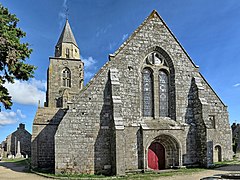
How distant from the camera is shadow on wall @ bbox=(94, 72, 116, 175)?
13688 millimetres

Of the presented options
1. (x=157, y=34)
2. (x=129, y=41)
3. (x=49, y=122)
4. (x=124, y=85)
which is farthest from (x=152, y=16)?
(x=49, y=122)

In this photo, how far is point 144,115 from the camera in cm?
1533

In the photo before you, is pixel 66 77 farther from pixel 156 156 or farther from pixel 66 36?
pixel 156 156

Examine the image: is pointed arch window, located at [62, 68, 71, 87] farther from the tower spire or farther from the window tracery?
the window tracery

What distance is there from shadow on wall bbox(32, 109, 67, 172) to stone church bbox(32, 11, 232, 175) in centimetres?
521

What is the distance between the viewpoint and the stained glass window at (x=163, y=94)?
1594cm

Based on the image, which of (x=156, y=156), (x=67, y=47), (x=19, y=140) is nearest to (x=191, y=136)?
(x=156, y=156)

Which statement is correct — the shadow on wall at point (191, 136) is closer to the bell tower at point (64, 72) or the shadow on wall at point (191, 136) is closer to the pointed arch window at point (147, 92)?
the pointed arch window at point (147, 92)

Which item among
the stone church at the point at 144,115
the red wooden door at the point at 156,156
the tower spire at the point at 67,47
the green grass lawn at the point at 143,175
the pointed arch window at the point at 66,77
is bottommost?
the green grass lawn at the point at 143,175

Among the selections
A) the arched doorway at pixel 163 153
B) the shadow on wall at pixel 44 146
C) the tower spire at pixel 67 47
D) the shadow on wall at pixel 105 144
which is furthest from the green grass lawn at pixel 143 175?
the tower spire at pixel 67 47

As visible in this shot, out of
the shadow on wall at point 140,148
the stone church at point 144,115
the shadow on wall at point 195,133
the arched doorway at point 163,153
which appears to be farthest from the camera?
the shadow on wall at point 195,133

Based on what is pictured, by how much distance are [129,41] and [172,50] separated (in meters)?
3.41

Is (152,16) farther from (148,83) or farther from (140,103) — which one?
(140,103)

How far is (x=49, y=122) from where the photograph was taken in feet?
71.1
